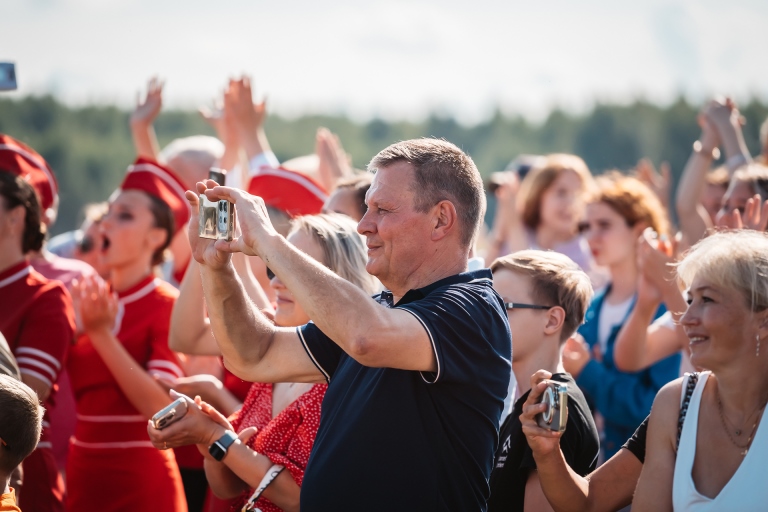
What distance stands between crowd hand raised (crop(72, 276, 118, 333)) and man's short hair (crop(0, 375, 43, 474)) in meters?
1.14

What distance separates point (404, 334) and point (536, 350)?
4.33ft

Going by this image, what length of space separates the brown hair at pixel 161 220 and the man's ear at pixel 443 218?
8.88ft

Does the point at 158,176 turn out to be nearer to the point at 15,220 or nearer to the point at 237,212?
the point at 15,220

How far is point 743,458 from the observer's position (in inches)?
107

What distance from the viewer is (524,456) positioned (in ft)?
10.3

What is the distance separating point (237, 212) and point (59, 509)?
2334 millimetres

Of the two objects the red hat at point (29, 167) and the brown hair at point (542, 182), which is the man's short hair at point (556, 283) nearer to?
the red hat at point (29, 167)

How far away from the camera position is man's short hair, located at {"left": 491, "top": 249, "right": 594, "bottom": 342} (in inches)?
136

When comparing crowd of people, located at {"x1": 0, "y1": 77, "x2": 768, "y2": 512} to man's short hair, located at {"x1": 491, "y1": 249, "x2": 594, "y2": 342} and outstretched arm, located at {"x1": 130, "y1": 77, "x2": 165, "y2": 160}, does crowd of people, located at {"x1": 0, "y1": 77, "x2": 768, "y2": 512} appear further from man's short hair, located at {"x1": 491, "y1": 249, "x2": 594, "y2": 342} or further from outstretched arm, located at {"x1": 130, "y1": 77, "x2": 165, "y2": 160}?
outstretched arm, located at {"x1": 130, "y1": 77, "x2": 165, "y2": 160}

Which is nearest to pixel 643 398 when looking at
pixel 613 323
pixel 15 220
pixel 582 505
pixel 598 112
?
pixel 613 323

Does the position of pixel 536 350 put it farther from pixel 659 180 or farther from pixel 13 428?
pixel 659 180

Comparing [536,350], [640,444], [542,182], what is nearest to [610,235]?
[542,182]

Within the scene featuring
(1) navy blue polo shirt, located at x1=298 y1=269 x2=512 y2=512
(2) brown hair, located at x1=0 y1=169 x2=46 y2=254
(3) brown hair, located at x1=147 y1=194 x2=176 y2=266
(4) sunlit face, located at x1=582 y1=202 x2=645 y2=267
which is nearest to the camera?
(1) navy blue polo shirt, located at x1=298 y1=269 x2=512 y2=512

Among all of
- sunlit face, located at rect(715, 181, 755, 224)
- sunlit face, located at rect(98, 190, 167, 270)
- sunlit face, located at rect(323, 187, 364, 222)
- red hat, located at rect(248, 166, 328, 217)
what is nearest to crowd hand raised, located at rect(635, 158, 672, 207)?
sunlit face, located at rect(715, 181, 755, 224)
